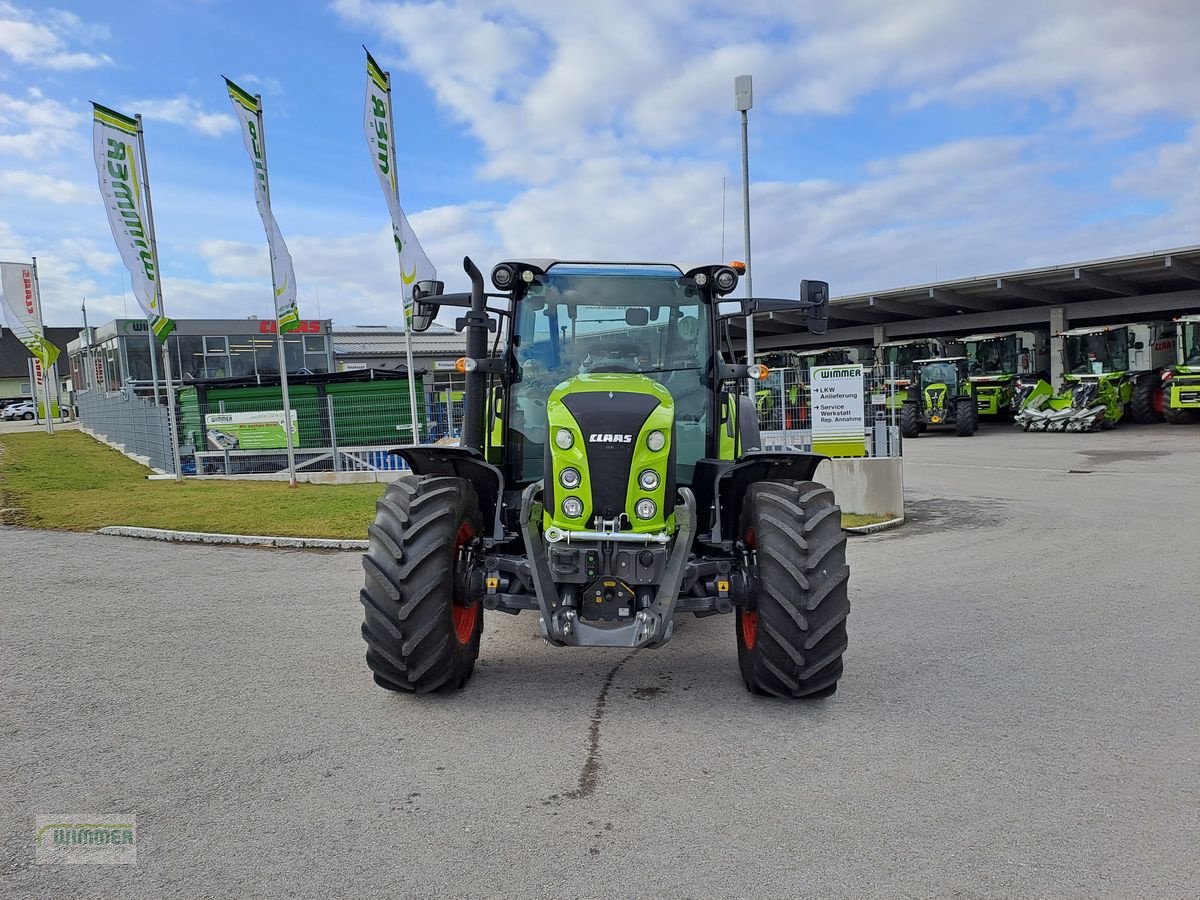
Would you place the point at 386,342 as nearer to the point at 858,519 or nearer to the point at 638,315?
the point at 858,519

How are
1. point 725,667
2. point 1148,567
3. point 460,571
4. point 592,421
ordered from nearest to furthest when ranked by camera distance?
point 592,421, point 460,571, point 725,667, point 1148,567

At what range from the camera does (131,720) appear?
451 centimetres

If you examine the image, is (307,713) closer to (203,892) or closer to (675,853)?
(203,892)

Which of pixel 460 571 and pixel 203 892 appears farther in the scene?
pixel 460 571

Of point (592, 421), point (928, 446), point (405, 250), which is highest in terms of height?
point (405, 250)

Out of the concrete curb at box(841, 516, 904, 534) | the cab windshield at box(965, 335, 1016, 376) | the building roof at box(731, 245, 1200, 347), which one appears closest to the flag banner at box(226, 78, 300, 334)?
the concrete curb at box(841, 516, 904, 534)

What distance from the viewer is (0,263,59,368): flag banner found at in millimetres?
30078

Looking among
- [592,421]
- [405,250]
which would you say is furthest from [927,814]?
[405,250]

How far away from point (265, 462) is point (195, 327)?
52.5ft

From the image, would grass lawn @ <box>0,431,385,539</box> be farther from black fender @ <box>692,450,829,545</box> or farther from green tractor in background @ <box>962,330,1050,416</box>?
green tractor in background @ <box>962,330,1050,416</box>

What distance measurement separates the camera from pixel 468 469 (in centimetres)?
546

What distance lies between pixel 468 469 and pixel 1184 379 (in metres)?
25.1

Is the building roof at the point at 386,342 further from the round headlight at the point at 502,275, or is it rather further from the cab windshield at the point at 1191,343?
the round headlight at the point at 502,275

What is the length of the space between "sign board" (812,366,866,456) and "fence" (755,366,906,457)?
0.61 feet
